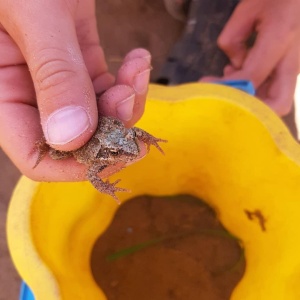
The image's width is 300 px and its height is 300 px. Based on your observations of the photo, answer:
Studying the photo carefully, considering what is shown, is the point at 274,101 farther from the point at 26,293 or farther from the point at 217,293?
the point at 26,293

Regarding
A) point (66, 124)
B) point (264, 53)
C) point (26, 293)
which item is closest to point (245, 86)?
point (264, 53)

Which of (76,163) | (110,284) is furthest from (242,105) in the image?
(110,284)

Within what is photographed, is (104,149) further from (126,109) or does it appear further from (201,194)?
(201,194)

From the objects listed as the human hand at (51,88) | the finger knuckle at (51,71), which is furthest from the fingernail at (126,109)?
the finger knuckle at (51,71)

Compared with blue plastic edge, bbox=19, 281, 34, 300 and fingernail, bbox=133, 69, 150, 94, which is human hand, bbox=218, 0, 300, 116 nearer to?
fingernail, bbox=133, 69, 150, 94

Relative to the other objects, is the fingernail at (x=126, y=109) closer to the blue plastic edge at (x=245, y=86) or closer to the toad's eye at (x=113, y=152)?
the toad's eye at (x=113, y=152)

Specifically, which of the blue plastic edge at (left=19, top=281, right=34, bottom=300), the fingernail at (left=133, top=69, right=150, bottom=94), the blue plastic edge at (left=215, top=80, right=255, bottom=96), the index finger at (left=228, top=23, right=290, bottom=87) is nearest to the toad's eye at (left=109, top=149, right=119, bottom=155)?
the fingernail at (left=133, top=69, right=150, bottom=94)

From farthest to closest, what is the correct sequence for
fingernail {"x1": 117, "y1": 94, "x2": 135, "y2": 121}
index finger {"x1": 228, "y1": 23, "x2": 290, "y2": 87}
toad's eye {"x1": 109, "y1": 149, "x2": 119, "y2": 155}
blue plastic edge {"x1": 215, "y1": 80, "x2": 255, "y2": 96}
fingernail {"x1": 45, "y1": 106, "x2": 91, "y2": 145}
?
index finger {"x1": 228, "y1": 23, "x2": 290, "y2": 87} < blue plastic edge {"x1": 215, "y1": 80, "x2": 255, "y2": 96} < toad's eye {"x1": 109, "y1": 149, "x2": 119, "y2": 155} < fingernail {"x1": 117, "y1": 94, "x2": 135, "y2": 121} < fingernail {"x1": 45, "y1": 106, "x2": 91, "y2": 145}
